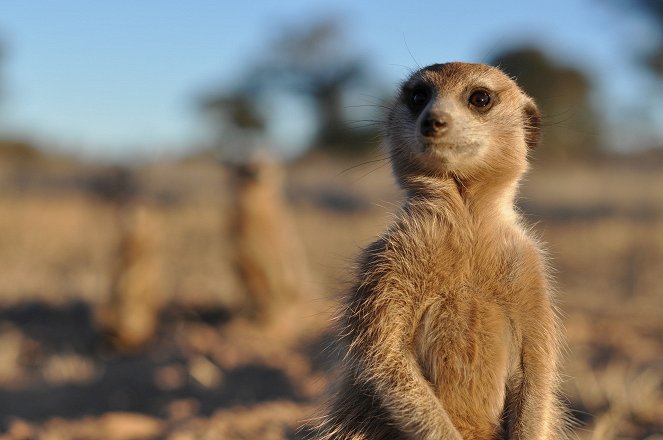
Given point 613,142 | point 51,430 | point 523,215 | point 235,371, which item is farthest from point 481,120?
point 613,142

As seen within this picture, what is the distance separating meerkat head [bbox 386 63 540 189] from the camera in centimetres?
247

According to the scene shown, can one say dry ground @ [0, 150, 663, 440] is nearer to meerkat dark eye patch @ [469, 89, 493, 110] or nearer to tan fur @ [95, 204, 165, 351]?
tan fur @ [95, 204, 165, 351]

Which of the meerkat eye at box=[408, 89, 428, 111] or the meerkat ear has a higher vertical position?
the meerkat eye at box=[408, 89, 428, 111]

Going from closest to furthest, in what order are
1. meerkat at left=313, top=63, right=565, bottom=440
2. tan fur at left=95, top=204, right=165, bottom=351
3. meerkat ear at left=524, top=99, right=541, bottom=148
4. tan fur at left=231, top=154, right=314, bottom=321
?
meerkat at left=313, top=63, right=565, bottom=440
meerkat ear at left=524, top=99, right=541, bottom=148
tan fur at left=95, top=204, right=165, bottom=351
tan fur at left=231, top=154, right=314, bottom=321

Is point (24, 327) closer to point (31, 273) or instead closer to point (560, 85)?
point (31, 273)

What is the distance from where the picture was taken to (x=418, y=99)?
2.69m

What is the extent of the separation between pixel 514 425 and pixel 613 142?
23.5m

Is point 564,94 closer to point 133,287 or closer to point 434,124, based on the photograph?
point 133,287

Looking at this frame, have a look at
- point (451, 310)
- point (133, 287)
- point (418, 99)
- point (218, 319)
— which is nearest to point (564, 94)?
point (218, 319)

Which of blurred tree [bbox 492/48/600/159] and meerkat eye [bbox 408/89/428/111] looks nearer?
meerkat eye [bbox 408/89/428/111]

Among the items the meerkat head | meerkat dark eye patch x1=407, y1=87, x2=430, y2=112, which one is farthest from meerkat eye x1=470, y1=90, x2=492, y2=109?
meerkat dark eye patch x1=407, y1=87, x2=430, y2=112

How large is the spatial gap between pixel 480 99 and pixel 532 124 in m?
0.29

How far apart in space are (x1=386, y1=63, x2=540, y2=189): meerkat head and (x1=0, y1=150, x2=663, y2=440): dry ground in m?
0.28

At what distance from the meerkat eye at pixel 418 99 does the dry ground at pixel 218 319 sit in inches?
12.1
